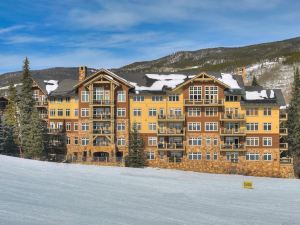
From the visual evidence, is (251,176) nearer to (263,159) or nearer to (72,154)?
(263,159)

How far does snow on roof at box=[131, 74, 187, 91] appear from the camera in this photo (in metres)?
62.7

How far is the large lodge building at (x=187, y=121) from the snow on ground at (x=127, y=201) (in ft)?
47.8

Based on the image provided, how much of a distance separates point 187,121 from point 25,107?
81.6 ft

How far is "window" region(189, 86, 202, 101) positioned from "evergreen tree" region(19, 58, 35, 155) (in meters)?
23.4

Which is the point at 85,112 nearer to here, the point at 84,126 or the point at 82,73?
the point at 84,126

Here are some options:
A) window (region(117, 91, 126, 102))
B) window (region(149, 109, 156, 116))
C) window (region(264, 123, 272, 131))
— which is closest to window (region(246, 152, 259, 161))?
window (region(264, 123, 272, 131))

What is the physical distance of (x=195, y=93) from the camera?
2431 inches

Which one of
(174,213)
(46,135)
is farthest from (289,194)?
(46,135)

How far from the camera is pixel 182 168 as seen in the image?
6175 centimetres

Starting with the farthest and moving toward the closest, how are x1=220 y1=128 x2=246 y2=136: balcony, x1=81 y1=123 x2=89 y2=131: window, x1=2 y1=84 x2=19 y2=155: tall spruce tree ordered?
1. x1=2 y1=84 x2=19 y2=155: tall spruce tree
2. x1=81 y1=123 x2=89 y2=131: window
3. x1=220 y1=128 x2=246 y2=136: balcony

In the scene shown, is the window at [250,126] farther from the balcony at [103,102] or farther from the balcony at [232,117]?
the balcony at [103,102]

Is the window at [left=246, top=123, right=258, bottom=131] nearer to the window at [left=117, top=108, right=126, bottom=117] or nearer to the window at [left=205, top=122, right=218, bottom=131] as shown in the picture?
the window at [left=205, top=122, right=218, bottom=131]

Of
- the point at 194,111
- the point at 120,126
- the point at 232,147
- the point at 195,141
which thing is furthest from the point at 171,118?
the point at 232,147

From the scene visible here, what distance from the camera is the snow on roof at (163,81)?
2468 inches
